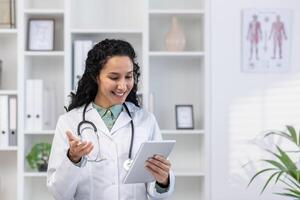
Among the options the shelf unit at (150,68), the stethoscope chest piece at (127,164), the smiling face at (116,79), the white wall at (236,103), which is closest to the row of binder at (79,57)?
the shelf unit at (150,68)

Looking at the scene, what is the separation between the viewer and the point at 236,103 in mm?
3227

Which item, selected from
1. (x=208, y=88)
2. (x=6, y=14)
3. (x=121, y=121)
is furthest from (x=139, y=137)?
(x=6, y=14)

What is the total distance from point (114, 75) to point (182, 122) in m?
1.38

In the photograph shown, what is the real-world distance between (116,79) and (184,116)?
1.40 metres

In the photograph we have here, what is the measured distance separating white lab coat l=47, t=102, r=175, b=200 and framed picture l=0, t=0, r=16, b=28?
1.46m

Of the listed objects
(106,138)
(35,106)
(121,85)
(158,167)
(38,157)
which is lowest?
(38,157)

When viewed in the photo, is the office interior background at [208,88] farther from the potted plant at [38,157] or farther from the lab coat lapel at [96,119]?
the lab coat lapel at [96,119]

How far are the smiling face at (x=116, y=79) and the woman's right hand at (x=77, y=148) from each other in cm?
25

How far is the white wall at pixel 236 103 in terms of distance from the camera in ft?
10.5

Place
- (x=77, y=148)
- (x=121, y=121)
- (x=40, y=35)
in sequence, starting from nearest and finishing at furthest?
(x=77, y=148), (x=121, y=121), (x=40, y=35)

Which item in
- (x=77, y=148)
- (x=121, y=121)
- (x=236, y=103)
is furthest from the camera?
(x=236, y=103)

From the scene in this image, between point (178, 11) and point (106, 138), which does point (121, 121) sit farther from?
point (178, 11)

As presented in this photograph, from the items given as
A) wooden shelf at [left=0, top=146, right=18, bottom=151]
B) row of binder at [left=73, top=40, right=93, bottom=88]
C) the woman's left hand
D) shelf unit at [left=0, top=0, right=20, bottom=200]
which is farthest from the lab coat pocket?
shelf unit at [left=0, top=0, right=20, bottom=200]

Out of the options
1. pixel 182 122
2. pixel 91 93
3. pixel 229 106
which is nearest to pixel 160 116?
pixel 182 122
